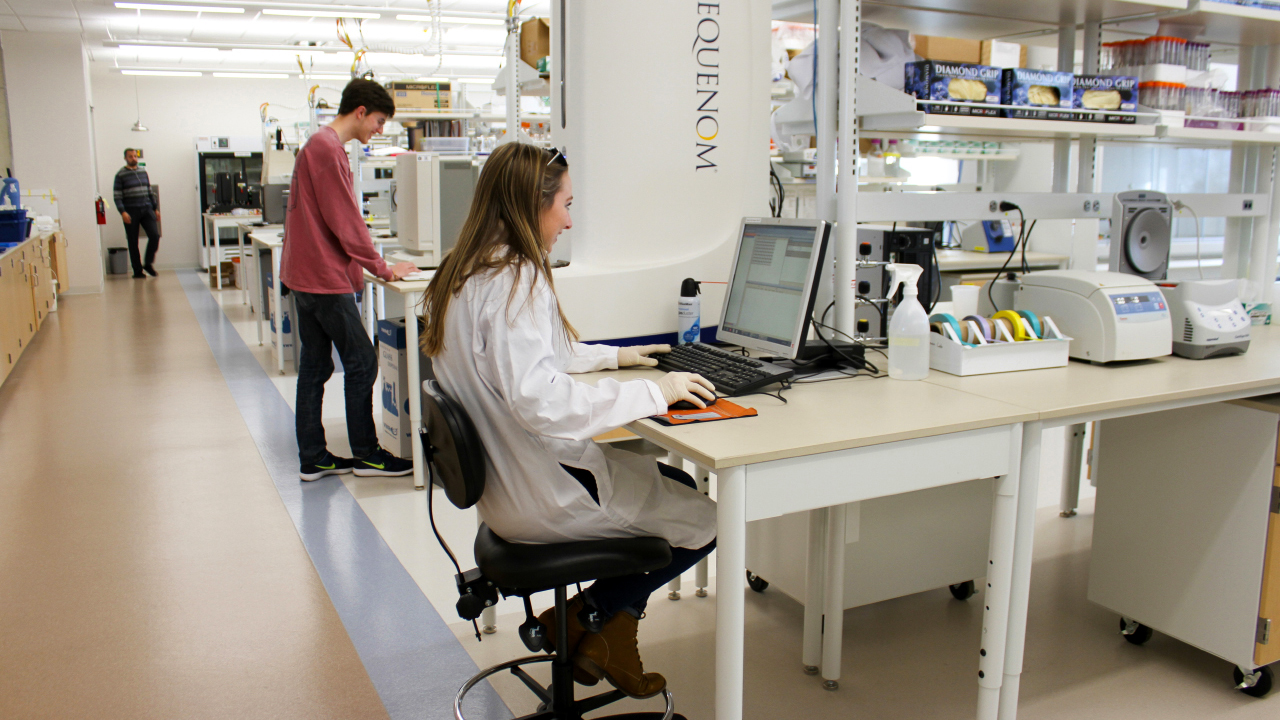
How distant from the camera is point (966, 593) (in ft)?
8.34

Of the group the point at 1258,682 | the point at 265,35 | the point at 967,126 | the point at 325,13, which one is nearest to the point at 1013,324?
the point at 967,126

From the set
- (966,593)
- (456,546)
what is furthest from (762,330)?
(456,546)

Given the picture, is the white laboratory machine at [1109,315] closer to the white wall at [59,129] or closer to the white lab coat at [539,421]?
the white lab coat at [539,421]

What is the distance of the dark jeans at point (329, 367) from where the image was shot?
11.2 ft

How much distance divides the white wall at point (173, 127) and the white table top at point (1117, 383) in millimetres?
12172

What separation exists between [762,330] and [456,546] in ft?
4.62

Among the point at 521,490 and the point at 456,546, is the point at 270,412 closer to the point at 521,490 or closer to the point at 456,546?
the point at 456,546

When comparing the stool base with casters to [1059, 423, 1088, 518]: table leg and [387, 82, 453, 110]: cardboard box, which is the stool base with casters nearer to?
[1059, 423, 1088, 518]: table leg

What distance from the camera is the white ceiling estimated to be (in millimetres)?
7848

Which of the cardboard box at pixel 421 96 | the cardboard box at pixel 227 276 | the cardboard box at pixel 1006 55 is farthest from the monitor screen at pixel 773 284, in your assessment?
the cardboard box at pixel 227 276

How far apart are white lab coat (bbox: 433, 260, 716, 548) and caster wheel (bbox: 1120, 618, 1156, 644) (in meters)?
1.31

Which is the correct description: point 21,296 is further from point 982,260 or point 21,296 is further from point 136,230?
point 982,260

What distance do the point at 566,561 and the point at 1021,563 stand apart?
0.85 m

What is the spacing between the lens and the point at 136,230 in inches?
427
